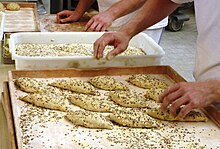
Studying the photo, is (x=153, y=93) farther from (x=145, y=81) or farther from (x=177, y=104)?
(x=177, y=104)

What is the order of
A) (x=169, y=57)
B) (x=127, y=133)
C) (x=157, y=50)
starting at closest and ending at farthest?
1. (x=127, y=133)
2. (x=157, y=50)
3. (x=169, y=57)

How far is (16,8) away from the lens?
2748mm

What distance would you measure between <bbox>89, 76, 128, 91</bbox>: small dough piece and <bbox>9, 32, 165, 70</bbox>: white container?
12cm

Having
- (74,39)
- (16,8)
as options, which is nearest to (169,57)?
(16,8)

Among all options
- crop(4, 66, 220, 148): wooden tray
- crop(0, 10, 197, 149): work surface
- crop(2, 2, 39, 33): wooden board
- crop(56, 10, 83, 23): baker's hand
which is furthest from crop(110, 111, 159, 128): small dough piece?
crop(0, 10, 197, 149): work surface

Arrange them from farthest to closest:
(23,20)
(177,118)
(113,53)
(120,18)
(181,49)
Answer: (181,49), (23,20), (120,18), (113,53), (177,118)

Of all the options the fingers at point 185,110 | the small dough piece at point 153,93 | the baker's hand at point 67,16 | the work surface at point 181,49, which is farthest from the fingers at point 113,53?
the work surface at point 181,49

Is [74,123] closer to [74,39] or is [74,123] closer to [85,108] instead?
[85,108]

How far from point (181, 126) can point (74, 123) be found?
354 millimetres

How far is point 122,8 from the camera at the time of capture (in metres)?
2.23

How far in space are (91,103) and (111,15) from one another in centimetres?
86

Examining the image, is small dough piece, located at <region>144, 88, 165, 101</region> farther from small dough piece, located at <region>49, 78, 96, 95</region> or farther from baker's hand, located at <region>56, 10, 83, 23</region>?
baker's hand, located at <region>56, 10, 83, 23</region>

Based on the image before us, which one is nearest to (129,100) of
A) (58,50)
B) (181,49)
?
(58,50)

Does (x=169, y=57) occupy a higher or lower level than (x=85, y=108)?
lower
